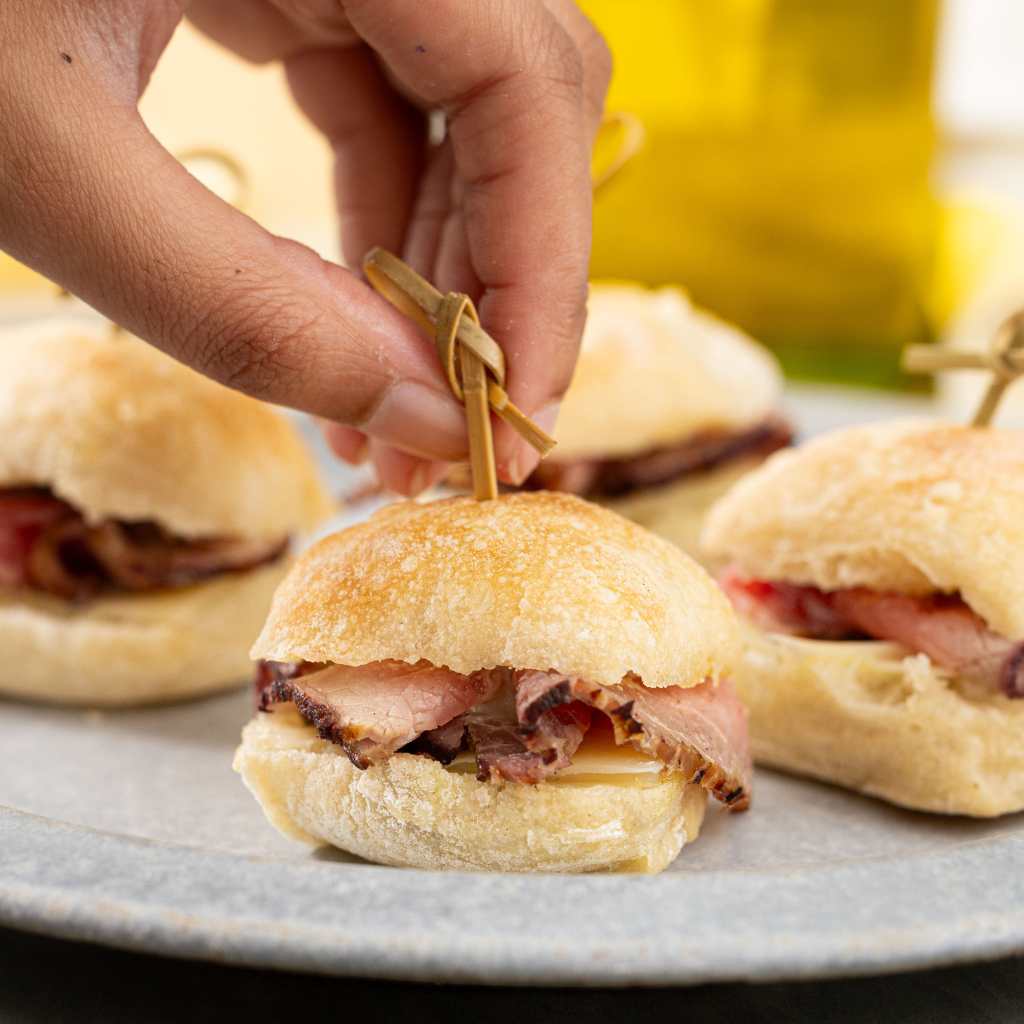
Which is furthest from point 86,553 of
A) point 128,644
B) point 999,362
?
point 999,362

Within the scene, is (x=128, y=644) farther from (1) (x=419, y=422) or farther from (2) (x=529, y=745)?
(2) (x=529, y=745)

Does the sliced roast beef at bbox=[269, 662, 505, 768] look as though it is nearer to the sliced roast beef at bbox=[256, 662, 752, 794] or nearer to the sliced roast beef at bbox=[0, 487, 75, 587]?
the sliced roast beef at bbox=[256, 662, 752, 794]

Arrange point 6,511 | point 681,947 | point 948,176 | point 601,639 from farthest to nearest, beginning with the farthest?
1. point 948,176
2. point 6,511
3. point 601,639
4. point 681,947

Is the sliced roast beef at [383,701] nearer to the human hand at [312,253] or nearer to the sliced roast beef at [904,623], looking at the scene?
the human hand at [312,253]

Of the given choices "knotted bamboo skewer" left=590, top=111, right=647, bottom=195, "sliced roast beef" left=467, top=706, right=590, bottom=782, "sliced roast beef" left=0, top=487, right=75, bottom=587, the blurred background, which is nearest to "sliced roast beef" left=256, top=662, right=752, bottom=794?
"sliced roast beef" left=467, top=706, right=590, bottom=782

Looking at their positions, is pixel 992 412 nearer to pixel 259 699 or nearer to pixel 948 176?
pixel 259 699

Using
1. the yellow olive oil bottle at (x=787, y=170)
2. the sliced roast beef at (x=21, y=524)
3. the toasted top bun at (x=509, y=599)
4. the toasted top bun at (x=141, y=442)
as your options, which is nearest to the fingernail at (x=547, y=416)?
the toasted top bun at (x=509, y=599)

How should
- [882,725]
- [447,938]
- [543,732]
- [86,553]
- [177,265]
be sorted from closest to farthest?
1. [447,938]
2. [177,265]
3. [543,732]
4. [882,725]
5. [86,553]

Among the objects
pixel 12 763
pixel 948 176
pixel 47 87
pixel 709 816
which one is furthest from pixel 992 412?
pixel 948 176
